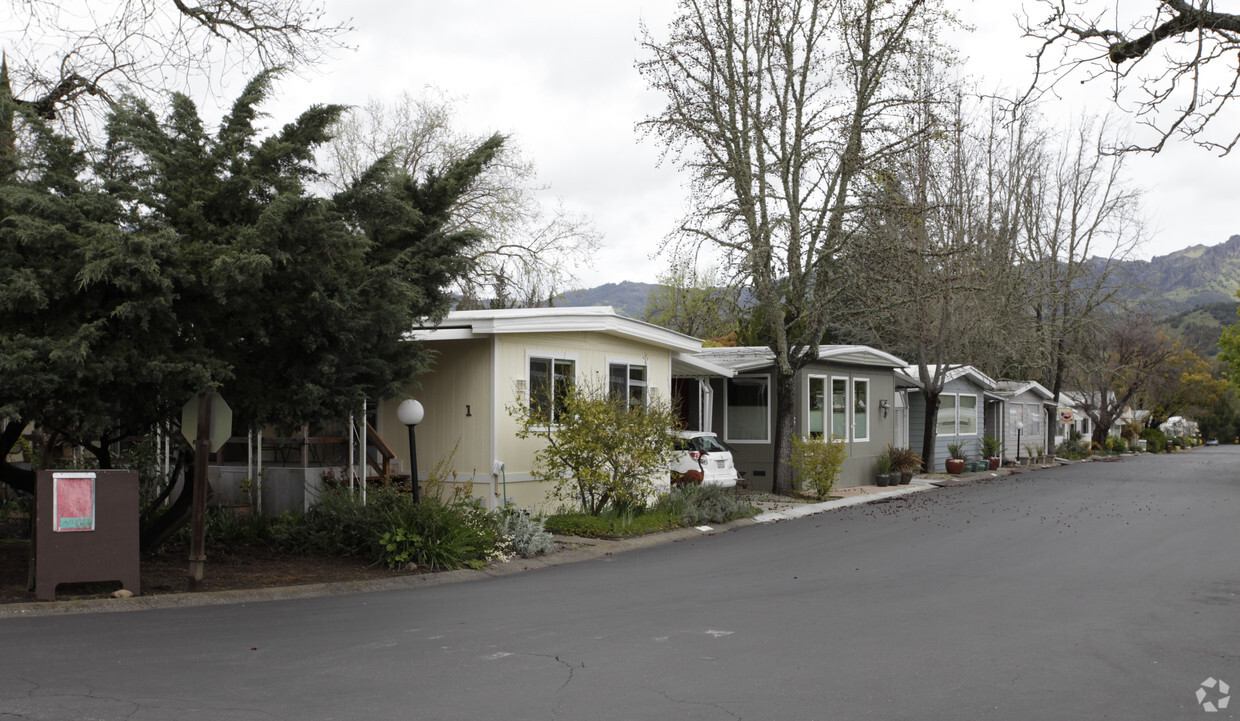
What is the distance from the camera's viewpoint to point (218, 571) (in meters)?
11.7

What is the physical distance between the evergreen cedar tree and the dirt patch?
2.79 ft

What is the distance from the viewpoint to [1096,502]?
73.4ft

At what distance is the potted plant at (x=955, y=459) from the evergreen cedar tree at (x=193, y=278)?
2678cm

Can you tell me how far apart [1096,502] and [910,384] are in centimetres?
1283

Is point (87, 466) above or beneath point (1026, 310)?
beneath

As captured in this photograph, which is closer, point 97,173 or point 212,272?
point 212,272

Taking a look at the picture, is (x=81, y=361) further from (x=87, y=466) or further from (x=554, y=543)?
(x=554, y=543)

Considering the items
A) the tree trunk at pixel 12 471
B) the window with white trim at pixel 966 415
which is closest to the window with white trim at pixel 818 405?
the window with white trim at pixel 966 415

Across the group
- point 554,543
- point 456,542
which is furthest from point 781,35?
point 456,542

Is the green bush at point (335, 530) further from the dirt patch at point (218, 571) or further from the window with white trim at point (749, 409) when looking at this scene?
the window with white trim at point (749, 409)

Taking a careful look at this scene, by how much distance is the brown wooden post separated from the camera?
1045cm

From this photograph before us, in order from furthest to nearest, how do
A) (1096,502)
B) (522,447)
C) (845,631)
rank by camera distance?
(1096,502)
(522,447)
(845,631)

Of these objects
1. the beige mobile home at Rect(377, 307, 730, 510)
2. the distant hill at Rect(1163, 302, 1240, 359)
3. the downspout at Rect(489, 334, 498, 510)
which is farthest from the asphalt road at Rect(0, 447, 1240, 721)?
the distant hill at Rect(1163, 302, 1240, 359)

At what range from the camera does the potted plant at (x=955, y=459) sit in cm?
3497
